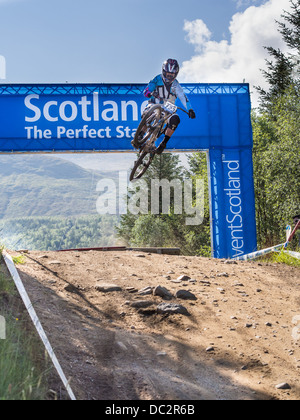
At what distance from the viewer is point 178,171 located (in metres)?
33.4

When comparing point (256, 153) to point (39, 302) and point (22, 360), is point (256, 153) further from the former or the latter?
point (22, 360)

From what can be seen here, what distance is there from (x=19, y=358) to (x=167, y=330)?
2614mm

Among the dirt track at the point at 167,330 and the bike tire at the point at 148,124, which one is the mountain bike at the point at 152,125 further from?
the dirt track at the point at 167,330

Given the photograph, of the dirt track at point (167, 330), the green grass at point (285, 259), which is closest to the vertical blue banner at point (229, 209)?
the green grass at point (285, 259)

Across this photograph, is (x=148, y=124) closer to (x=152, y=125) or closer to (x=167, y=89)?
(x=152, y=125)

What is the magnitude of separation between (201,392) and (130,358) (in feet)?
3.44

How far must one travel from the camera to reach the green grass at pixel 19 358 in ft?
11.5

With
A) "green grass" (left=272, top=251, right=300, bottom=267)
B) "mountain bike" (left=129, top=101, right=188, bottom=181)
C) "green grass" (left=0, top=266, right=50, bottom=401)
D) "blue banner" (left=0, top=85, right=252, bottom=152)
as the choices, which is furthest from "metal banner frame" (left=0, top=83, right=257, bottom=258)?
"green grass" (left=0, top=266, right=50, bottom=401)

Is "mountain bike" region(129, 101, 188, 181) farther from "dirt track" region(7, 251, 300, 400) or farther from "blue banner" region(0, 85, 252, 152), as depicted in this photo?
"blue banner" region(0, 85, 252, 152)

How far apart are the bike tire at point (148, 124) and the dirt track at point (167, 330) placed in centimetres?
266

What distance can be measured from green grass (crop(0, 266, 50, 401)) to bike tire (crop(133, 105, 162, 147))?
3425 mm

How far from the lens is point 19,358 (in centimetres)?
413

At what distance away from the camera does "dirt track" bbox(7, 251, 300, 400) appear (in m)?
4.75

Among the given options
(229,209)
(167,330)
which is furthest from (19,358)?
(229,209)
